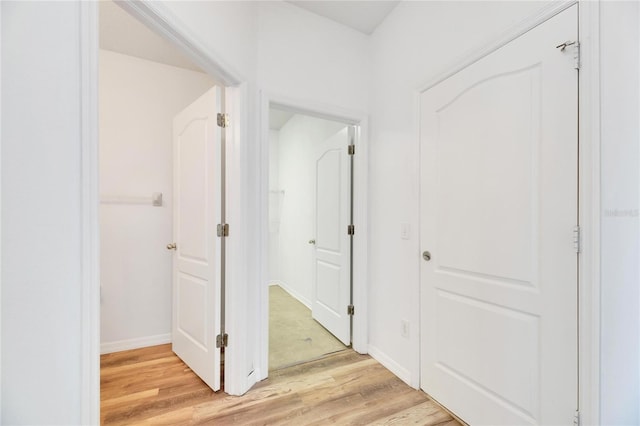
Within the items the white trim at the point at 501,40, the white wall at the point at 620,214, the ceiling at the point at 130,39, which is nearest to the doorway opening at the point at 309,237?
the white trim at the point at 501,40

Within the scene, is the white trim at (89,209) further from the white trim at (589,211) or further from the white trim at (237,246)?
the white trim at (589,211)

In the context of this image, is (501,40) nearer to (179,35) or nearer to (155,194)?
(179,35)

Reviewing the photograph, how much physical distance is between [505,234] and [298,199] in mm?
2857

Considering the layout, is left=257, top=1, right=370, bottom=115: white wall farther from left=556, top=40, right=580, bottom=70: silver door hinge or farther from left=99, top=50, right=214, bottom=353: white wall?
left=556, top=40, right=580, bottom=70: silver door hinge

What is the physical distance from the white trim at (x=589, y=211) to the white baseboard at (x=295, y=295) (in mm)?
2757

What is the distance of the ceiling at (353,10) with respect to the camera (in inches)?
78.4

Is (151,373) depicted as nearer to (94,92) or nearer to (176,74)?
(94,92)

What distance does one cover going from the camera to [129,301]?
2379mm

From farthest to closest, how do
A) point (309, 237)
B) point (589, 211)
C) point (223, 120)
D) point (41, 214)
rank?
point (309, 237)
point (223, 120)
point (589, 211)
point (41, 214)

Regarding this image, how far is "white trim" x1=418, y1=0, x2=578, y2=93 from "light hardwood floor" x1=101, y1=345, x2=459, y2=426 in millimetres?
2016

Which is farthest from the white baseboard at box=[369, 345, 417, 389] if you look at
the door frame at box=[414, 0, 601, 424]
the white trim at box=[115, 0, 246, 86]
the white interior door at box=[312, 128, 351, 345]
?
the white trim at box=[115, 0, 246, 86]

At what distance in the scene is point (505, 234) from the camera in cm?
130

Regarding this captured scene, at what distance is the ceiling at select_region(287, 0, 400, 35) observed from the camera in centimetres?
199

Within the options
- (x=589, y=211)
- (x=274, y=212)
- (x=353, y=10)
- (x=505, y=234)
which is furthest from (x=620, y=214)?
(x=274, y=212)
